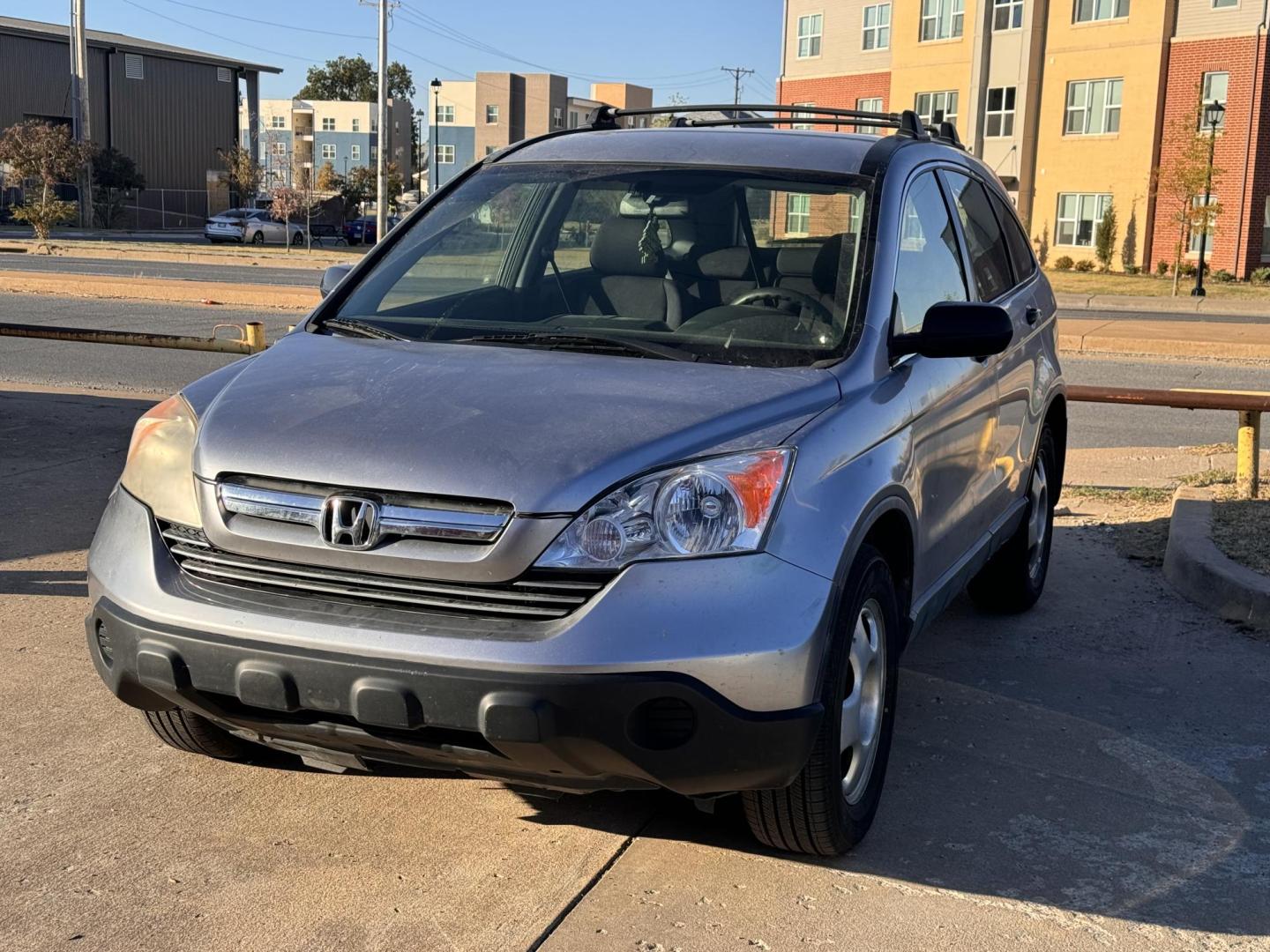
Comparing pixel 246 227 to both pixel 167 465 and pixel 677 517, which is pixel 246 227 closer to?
pixel 167 465

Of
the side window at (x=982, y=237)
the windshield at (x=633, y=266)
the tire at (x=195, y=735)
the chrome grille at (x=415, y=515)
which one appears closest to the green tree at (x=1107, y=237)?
the side window at (x=982, y=237)

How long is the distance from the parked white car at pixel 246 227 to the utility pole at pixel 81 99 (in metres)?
7.13

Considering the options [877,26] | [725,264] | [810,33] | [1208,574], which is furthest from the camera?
[810,33]

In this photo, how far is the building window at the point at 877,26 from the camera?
1998 inches

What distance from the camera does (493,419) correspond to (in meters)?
3.42

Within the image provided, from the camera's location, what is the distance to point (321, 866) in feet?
11.8

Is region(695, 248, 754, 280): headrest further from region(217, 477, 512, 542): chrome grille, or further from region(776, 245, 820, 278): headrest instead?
region(217, 477, 512, 542): chrome grille

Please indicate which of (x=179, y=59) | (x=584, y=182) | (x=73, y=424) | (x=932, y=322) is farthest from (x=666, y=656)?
(x=179, y=59)

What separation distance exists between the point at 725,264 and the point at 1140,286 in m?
34.8

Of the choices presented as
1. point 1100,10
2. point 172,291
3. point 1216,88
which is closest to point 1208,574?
point 172,291

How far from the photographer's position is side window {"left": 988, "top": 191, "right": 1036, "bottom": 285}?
6035mm

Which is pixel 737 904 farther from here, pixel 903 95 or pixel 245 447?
pixel 903 95

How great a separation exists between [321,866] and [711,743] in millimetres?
1108

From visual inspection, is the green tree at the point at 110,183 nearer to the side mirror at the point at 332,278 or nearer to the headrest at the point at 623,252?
the side mirror at the point at 332,278
